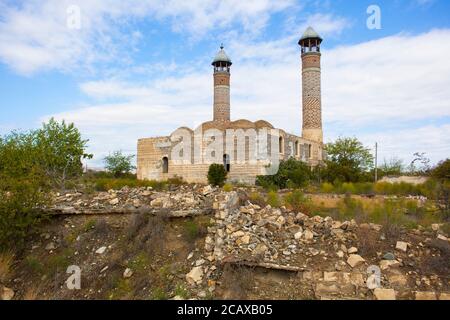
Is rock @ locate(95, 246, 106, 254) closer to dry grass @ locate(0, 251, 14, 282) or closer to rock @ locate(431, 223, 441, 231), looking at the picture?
dry grass @ locate(0, 251, 14, 282)

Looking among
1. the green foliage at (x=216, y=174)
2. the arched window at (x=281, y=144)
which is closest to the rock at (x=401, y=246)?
the green foliage at (x=216, y=174)

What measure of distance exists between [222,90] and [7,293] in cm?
2328

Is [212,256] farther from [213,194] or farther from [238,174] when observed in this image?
[238,174]

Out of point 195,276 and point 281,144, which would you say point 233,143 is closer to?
point 281,144

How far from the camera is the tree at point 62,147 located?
582 inches

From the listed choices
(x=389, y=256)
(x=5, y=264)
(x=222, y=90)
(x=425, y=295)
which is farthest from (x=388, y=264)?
(x=222, y=90)

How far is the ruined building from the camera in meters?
21.3

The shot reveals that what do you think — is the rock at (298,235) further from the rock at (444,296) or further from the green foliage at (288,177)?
the green foliage at (288,177)

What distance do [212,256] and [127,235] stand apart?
2169 mm

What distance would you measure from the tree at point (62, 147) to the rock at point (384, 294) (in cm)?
1232

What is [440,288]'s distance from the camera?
6250mm

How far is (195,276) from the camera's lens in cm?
661

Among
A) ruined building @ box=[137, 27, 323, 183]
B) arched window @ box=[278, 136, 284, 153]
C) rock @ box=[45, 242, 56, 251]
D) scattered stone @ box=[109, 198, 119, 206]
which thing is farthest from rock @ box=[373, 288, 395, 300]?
arched window @ box=[278, 136, 284, 153]
